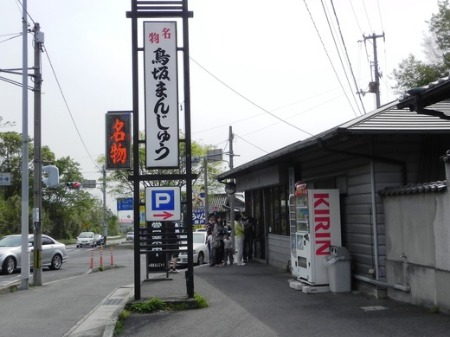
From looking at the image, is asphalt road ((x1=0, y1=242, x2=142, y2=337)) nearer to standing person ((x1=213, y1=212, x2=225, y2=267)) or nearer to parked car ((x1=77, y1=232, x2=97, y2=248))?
standing person ((x1=213, y1=212, x2=225, y2=267))

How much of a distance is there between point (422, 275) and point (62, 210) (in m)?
61.7

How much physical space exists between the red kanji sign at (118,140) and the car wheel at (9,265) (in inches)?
422

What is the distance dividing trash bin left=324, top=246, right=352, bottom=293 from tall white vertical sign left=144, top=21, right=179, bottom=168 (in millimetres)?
3765

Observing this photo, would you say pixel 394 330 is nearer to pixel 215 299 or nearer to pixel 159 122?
pixel 215 299

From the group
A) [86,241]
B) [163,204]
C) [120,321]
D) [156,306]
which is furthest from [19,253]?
[86,241]

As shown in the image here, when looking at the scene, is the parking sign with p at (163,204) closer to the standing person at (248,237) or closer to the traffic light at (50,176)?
the standing person at (248,237)

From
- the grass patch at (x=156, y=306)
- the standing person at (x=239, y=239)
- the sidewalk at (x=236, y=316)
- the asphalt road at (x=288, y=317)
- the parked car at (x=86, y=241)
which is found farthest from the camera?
the parked car at (x=86, y=241)

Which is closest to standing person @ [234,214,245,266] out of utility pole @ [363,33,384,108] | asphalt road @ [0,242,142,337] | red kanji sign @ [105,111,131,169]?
asphalt road @ [0,242,142,337]

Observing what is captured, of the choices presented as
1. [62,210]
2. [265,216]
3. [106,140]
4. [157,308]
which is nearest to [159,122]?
[106,140]

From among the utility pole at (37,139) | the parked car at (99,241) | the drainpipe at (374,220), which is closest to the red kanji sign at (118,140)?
the utility pole at (37,139)

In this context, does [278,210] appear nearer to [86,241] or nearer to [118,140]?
[118,140]

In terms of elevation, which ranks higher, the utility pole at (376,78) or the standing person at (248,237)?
the utility pole at (376,78)

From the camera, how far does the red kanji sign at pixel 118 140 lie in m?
12.5

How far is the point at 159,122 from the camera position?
35.1 feet
